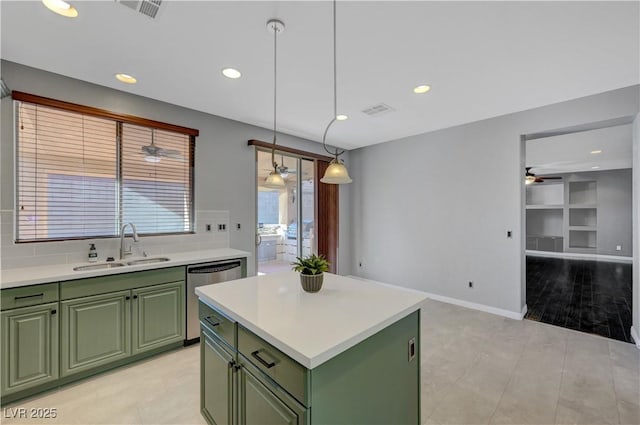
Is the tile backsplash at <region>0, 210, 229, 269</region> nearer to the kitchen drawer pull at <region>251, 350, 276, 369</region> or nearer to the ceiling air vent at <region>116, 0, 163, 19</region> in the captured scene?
the ceiling air vent at <region>116, 0, 163, 19</region>

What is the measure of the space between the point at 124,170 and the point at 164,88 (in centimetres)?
98

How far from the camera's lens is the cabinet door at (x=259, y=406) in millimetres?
1132

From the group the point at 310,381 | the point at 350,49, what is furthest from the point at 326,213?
the point at 310,381

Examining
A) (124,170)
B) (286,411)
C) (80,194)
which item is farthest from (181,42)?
(286,411)

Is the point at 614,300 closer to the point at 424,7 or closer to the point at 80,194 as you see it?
the point at 424,7

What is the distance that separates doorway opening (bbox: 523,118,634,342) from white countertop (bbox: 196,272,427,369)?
327 centimetres

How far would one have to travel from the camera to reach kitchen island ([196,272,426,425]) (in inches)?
43.0

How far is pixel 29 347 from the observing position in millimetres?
2070

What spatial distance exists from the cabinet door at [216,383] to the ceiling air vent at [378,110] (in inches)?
116

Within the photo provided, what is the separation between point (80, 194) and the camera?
275 cm

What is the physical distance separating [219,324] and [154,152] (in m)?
2.47

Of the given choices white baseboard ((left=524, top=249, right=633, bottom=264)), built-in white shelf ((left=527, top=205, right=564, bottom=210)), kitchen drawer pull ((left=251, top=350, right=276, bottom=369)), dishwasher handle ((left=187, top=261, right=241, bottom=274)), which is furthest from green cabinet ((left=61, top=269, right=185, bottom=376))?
built-in white shelf ((left=527, top=205, right=564, bottom=210))

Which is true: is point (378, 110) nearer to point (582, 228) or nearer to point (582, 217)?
point (582, 228)

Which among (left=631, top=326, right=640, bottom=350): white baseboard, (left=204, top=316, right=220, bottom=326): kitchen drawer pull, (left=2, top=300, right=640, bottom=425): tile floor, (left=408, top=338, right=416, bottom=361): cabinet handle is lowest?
(left=2, top=300, right=640, bottom=425): tile floor
